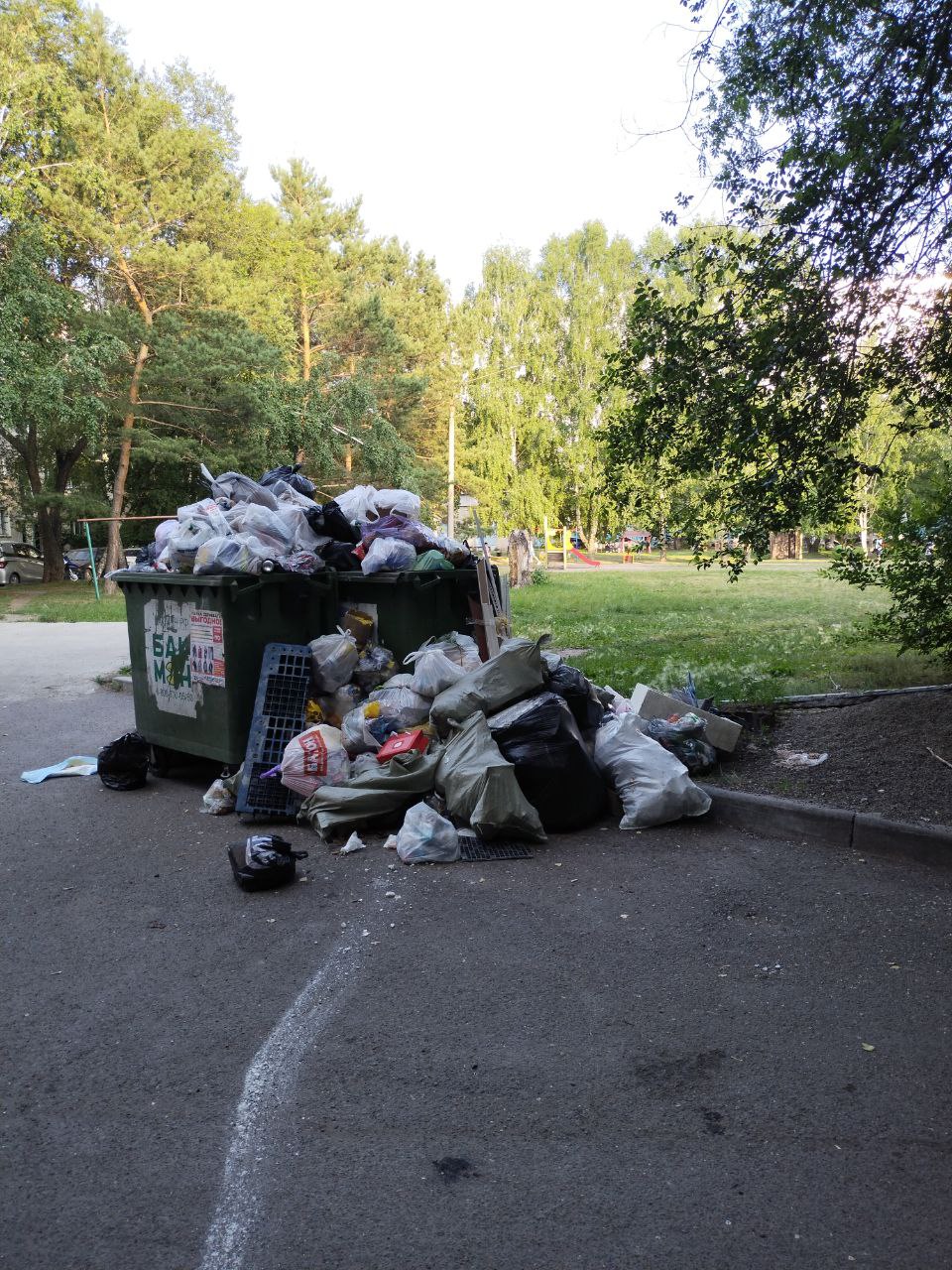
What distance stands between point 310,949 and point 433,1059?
0.93m

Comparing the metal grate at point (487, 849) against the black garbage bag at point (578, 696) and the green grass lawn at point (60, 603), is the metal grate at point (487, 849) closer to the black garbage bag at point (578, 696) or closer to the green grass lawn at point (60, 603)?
the black garbage bag at point (578, 696)

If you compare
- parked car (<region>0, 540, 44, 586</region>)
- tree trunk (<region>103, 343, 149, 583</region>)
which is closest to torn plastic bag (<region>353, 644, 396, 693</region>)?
tree trunk (<region>103, 343, 149, 583</region>)

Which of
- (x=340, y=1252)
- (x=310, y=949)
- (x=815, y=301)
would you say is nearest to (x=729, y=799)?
(x=310, y=949)

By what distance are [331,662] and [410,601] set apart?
0.69 metres

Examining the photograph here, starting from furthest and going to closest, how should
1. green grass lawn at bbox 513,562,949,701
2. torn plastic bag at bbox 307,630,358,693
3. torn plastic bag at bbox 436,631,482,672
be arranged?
green grass lawn at bbox 513,562,949,701 → torn plastic bag at bbox 436,631,482,672 → torn plastic bag at bbox 307,630,358,693

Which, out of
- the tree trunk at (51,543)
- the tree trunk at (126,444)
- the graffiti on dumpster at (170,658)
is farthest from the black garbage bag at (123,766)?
the tree trunk at (51,543)

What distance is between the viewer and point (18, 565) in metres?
30.7

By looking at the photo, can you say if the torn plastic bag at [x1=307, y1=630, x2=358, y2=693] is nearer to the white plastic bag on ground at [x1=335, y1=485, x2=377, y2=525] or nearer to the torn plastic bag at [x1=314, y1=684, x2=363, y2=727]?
the torn plastic bag at [x1=314, y1=684, x2=363, y2=727]

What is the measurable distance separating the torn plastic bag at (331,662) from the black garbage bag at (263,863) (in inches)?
64.4

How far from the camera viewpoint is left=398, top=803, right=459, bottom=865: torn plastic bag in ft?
14.9

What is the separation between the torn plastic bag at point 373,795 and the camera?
4.92 m

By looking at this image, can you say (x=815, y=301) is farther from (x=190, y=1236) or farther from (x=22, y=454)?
(x=22, y=454)

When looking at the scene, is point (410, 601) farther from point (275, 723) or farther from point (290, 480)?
point (290, 480)

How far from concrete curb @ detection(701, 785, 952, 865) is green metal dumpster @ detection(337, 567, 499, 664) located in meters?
2.12
